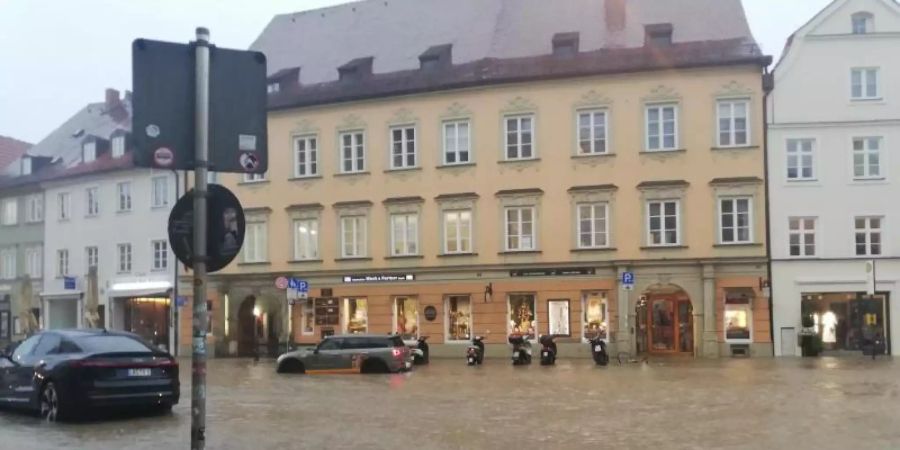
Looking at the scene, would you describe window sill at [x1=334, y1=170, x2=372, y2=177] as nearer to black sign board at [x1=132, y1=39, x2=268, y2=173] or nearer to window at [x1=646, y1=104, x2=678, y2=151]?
window at [x1=646, y1=104, x2=678, y2=151]

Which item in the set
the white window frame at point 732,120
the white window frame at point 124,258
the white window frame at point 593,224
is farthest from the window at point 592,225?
the white window frame at point 124,258

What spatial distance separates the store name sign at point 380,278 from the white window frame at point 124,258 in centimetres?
1309

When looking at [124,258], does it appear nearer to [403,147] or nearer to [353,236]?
[353,236]

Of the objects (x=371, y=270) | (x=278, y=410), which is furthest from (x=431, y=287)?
(x=278, y=410)

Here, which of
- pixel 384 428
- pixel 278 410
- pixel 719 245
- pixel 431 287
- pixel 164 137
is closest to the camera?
pixel 164 137

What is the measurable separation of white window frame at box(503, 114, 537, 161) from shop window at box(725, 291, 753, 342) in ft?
32.0

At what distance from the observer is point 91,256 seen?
52938 millimetres

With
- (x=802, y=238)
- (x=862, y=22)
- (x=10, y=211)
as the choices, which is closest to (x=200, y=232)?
(x=802, y=238)

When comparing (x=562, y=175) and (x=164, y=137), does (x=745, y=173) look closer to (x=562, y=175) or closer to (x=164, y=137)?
(x=562, y=175)

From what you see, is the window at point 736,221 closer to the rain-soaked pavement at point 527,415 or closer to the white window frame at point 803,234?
the white window frame at point 803,234

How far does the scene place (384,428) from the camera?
15.2 metres

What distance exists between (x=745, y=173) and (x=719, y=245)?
9.79 ft

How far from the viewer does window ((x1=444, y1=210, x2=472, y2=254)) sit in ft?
141

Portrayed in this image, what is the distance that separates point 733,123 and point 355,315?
18019 mm
